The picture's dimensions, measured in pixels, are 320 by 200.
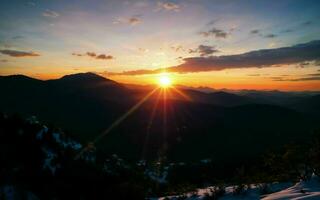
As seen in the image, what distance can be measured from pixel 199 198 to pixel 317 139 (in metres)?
4.80

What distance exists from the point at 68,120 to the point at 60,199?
17074 centimetres

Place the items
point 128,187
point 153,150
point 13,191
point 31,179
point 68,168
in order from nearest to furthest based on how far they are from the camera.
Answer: point 128,187 < point 13,191 < point 31,179 < point 68,168 < point 153,150

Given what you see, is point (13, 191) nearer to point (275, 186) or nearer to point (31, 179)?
point (31, 179)

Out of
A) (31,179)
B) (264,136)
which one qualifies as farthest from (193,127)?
(31,179)

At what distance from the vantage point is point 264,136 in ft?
568

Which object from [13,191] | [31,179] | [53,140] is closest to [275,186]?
[13,191]

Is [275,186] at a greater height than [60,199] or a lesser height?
greater

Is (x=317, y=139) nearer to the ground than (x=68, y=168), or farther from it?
farther from it

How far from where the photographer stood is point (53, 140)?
3434cm

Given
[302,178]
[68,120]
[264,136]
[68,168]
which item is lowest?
[264,136]

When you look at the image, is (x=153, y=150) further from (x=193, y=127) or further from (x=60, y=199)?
(x=60, y=199)

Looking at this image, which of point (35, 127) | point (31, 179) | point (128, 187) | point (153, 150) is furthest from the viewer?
point (153, 150)

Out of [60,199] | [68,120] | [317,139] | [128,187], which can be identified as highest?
[317,139]

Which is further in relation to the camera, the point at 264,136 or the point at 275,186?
the point at 264,136
